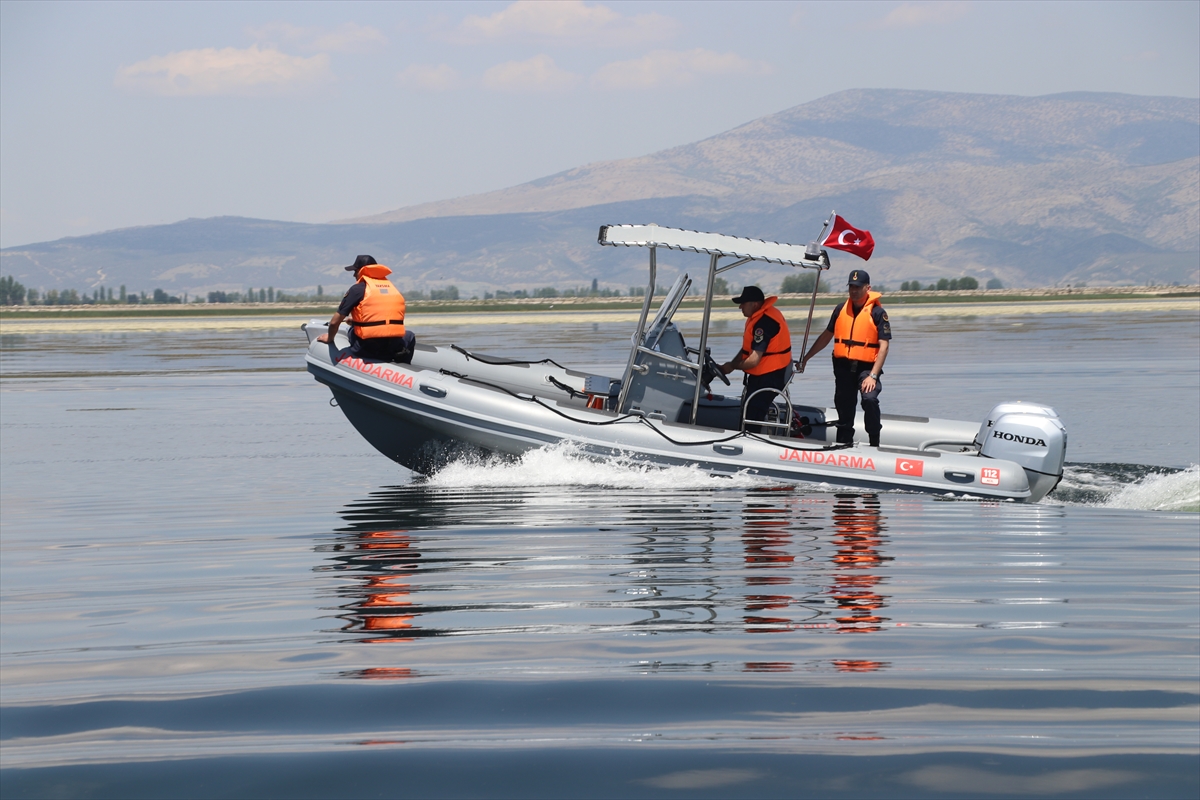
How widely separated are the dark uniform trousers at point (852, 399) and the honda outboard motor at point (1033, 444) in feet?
3.01

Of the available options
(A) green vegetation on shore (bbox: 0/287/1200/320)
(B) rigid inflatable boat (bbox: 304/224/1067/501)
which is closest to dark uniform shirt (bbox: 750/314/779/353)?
(B) rigid inflatable boat (bbox: 304/224/1067/501)

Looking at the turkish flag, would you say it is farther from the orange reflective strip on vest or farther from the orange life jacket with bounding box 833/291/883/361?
the orange reflective strip on vest

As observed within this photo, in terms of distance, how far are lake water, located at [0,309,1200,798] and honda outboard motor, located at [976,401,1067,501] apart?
288mm

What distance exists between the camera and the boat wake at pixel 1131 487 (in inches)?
Answer: 361

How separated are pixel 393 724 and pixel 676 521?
4.43m

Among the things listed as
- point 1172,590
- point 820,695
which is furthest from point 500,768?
point 1172,590

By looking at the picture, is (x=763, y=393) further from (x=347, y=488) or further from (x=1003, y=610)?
(x=1003, y=610)

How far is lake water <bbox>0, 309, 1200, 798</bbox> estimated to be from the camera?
3566mm

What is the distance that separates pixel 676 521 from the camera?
8203mm

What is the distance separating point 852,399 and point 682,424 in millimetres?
1422

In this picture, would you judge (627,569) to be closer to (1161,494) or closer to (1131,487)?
(1161,494)

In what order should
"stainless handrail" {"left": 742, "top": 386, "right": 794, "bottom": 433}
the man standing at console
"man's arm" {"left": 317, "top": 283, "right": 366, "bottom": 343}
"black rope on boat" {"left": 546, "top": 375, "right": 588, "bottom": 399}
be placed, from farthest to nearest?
"black rope on boat" {"left": 546, "top": 375, "right": 588, "bottom": 399} < "man's arm" {"left": 317, "top": 283, "right": 366, "bottom": 343} < "stainless handrail" {"left": 742, "top": 386, "right": 794, "bottom": 433} < the man standing at console

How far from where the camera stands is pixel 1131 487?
9.73 meters

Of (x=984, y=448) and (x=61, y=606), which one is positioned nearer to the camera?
(x=61, y=606)
